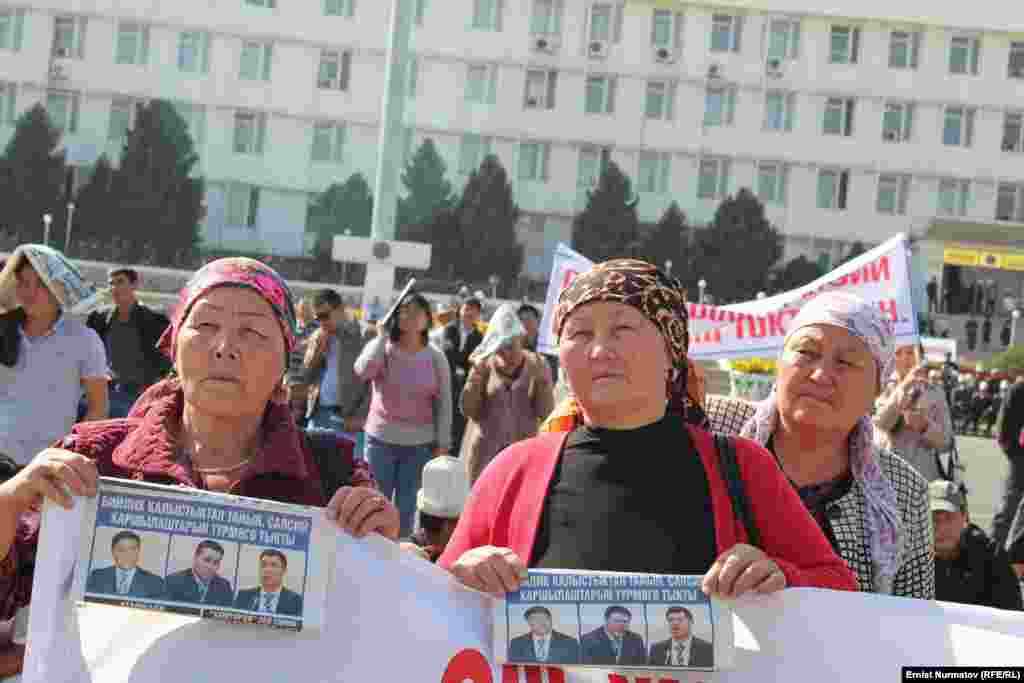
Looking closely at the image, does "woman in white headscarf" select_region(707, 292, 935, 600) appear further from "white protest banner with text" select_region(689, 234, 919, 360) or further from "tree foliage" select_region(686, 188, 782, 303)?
"tree foliage" select_region(686, 188, 782, 303)

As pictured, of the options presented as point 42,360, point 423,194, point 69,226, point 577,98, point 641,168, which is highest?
point 577,98

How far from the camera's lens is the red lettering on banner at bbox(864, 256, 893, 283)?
9.38 metres

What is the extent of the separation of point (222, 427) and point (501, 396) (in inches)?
263

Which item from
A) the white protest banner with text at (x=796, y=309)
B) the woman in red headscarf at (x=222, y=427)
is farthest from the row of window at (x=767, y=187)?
the woman in red headscarf at (x=222, y=427)

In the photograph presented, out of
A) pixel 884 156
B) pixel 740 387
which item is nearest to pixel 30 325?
pixel 740 387

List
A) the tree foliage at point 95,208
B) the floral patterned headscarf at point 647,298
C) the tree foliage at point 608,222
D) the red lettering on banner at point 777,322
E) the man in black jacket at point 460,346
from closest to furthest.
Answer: the floral patterned headscarf at point 647,298 → the red lettering on banner at point 777,322 → the man in black jacket at point 460,346 → the tree foliage at point 95,208 → the tree foliage at point 608,222

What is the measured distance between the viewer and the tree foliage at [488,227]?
2260 inches

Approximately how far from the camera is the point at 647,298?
2857 millimetres

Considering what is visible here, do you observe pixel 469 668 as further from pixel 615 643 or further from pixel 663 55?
pixel 663 55

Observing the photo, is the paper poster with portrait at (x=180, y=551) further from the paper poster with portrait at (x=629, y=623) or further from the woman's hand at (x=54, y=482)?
the paper poster with portrait at (x=629, y=623)

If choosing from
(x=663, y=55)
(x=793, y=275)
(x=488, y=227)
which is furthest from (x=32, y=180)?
(x=793, y=275)

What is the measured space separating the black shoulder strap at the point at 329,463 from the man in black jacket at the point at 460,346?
9459 mm

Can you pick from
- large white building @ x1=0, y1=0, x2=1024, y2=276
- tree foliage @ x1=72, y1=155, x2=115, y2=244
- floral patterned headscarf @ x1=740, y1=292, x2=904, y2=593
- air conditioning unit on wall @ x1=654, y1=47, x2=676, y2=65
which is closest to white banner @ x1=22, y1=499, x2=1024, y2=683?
floral patterned headscarf @ x1=740, y1=292, x2=904, y2=593

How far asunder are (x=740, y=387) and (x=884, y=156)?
124ft
